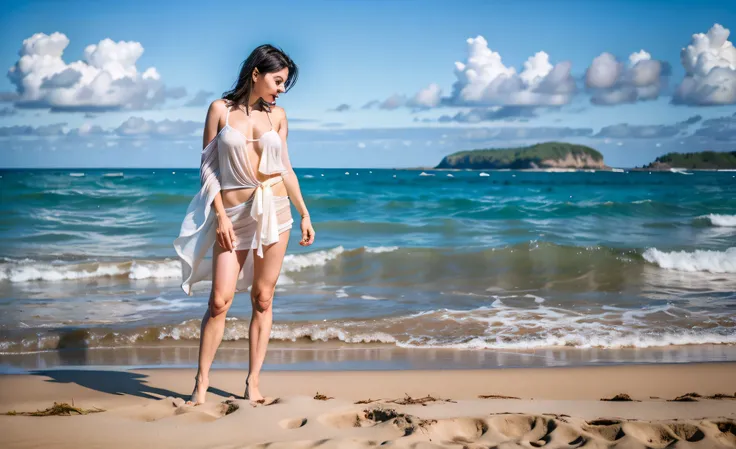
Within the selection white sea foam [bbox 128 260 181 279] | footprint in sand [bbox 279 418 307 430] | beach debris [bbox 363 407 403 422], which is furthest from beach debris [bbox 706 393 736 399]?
white sea foam [bbox 128 260 181 279]

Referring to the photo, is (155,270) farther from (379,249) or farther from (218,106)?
(218,106)

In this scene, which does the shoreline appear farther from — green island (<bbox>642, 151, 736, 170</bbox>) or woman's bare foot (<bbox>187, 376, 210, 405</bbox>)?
green island (<bbox>642, 151, 736, 170</bbox>)

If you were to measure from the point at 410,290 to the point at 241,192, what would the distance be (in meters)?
6.44

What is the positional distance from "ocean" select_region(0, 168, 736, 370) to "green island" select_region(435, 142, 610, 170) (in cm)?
7836

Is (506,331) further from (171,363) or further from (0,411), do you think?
(0,411)

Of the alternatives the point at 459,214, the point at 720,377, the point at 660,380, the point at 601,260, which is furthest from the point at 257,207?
the point at 459,214

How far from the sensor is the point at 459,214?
24125 millimetres

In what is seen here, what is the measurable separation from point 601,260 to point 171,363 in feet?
31.4

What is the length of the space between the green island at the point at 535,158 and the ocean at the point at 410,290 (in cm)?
7836

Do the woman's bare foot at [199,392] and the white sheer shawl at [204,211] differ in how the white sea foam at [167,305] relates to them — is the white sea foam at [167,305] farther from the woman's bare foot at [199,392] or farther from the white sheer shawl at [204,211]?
the white sheer shawl at [204,211]

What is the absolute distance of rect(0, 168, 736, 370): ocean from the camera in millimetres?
6898

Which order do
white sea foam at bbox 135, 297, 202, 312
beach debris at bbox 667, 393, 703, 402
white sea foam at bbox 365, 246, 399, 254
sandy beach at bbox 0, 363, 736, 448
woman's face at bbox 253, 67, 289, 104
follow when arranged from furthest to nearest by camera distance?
→ 1. white sea foam at bbox 365, 246, 399, 254
2. white sea foam at bbox 135, 297, 202, 312
3. beach debris at bbox 667, 393, 703, 402
4. woman's face at bbox 253, 67, 289, 104
5. sandy beach at bbox 0, 363, 736, 448

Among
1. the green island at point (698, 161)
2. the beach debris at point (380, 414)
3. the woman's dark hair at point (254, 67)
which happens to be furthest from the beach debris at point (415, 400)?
the green island at point (698, 161)

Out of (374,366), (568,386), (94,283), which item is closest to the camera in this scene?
(568,386)
